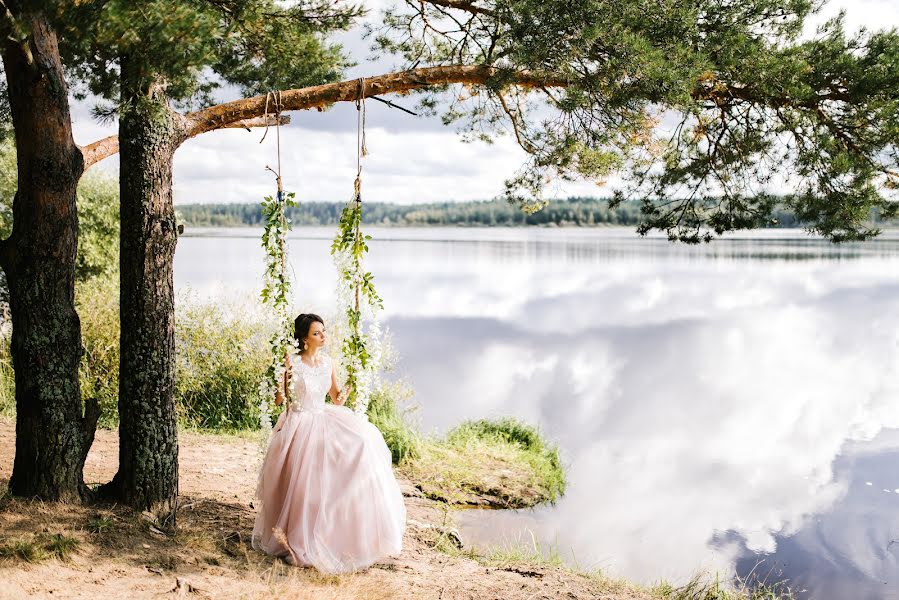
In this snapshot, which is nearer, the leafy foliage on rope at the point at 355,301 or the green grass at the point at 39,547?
the green grass at the point at 39,547

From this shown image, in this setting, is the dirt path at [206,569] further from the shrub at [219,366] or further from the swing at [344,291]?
the shrub at [219,366]

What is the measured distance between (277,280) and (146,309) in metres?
0.83

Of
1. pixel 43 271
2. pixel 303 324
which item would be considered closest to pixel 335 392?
pixel 303 324

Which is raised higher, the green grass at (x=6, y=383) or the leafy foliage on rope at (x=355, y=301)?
the leafy foliage on rope at (x=355, y=301)

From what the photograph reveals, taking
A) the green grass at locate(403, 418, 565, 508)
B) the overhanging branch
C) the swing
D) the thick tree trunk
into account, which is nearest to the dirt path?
the thick tree trunk

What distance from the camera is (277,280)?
16.0 ft

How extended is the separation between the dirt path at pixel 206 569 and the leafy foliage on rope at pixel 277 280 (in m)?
0.94

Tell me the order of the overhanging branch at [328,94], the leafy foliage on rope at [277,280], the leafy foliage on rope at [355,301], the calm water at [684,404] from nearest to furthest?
the leafy foliage on rope at [277,280]
the leafy foliage on rope at [355,301]
the overhanging branch at [328,94]
the calm water at [684,404]

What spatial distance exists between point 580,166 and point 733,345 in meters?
18.3

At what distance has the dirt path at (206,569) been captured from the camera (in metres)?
3.76

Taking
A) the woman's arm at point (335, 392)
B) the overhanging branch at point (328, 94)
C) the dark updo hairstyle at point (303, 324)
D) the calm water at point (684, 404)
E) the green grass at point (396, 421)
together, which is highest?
the overhanging branch at point (328, 94)

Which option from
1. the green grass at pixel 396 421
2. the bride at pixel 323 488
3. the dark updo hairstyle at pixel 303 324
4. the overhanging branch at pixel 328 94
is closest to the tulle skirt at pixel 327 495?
the bride at pixel 323 488

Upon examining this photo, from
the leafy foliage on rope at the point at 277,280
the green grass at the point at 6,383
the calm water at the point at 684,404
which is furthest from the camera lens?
the green grass at the point at 6,383

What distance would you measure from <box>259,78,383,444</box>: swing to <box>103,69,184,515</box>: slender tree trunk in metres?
0.62
